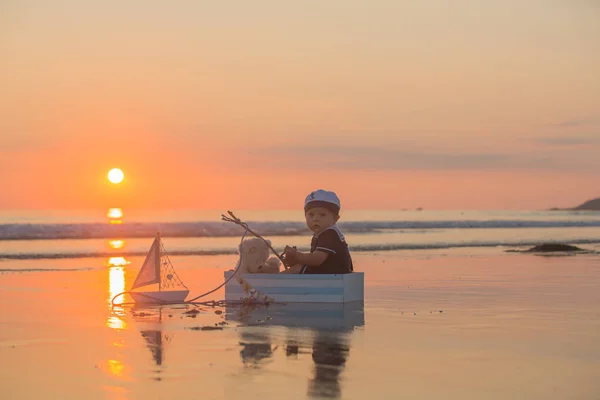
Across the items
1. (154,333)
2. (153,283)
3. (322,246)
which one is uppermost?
(322,246)

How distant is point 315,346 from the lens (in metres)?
8.41

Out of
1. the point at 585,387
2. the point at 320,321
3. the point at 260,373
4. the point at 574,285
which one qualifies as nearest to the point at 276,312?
the point at 320,321

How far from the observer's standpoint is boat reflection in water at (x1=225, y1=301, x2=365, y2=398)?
7.09 meters

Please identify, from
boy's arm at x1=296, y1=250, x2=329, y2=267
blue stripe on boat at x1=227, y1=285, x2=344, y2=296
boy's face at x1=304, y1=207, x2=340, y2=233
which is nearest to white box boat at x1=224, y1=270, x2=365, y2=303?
blue stripe on boat at x1=227, y1=285, x2=344, y2=296

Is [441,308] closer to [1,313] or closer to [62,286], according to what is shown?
[1,313]

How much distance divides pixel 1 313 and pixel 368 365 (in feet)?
18.4

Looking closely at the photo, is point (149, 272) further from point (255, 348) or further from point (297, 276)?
point (255, 348)

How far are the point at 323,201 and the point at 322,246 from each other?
2.23 ft

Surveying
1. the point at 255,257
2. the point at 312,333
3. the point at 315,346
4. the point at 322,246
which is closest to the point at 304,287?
the point at 322,246

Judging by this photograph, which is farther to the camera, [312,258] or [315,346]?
[312,258]

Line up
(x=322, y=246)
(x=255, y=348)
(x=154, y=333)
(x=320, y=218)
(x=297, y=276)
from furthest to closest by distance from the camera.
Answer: (x=320, y=218), (x=322, y=246), (x=297, y=276), (x=154, y=333), (x=255, y=348)

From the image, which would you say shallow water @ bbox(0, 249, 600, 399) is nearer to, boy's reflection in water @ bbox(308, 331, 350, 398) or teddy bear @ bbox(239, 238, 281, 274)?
boy's reflection in water @ bbox(308, 331, 350, 398)

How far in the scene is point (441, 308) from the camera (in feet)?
38.7

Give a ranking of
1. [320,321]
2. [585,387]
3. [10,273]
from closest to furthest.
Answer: [585,387] < [320,321] < [10,273]
